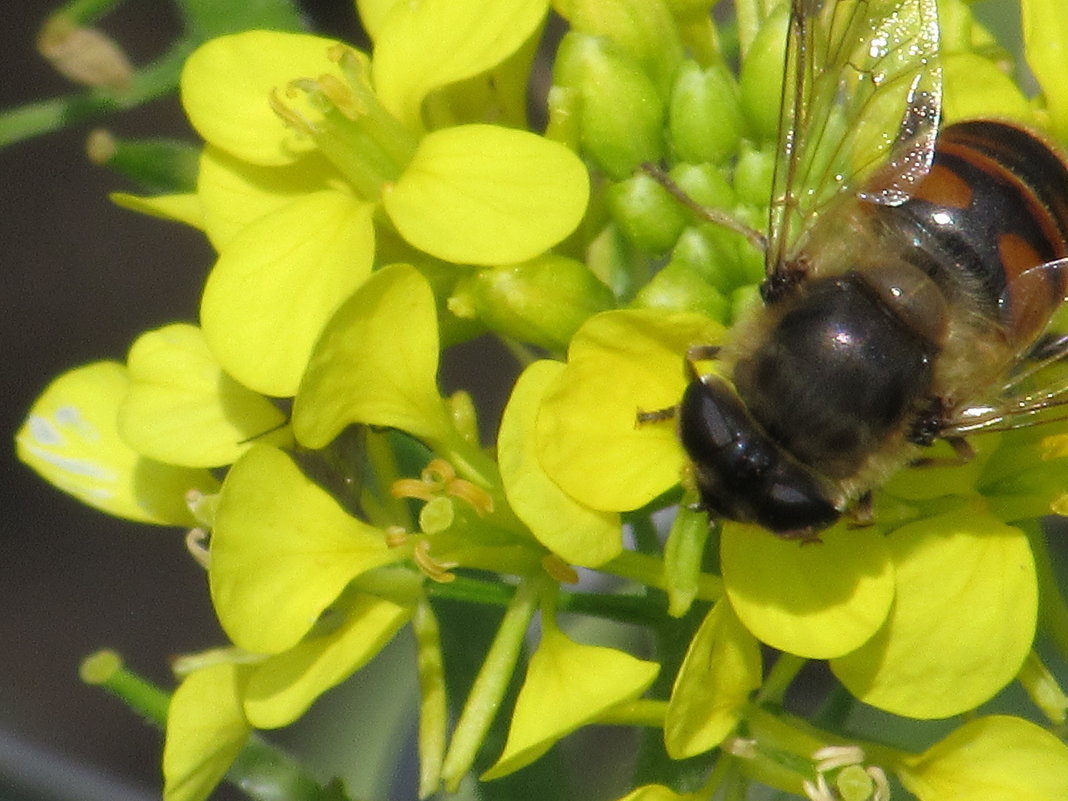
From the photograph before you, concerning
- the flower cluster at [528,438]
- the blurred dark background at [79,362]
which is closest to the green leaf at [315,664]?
the flower cluster at [528,438]

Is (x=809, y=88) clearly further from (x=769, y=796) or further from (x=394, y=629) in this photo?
(x=769, y=796)

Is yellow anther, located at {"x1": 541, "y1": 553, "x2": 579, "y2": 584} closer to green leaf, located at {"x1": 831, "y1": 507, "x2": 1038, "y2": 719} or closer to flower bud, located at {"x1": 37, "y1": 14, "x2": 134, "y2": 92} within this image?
green leaf, located at {"x1": 831, "y1": 507, "x2": 1038, "y2": 719}

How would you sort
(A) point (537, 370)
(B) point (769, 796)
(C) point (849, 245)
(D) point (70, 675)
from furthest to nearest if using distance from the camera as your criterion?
(D) point (70, 675), (B) point (769, 796), (C) point (849, 245), (A) point (537, 370)

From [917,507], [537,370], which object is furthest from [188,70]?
[917,507]

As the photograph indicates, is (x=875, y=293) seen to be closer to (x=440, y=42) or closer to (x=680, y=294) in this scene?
(x=680, y=294)

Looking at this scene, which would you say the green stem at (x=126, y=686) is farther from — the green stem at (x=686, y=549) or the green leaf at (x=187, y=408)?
the green stem at (x=686, y=549)

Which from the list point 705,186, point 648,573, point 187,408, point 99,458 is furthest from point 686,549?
point 99,458
